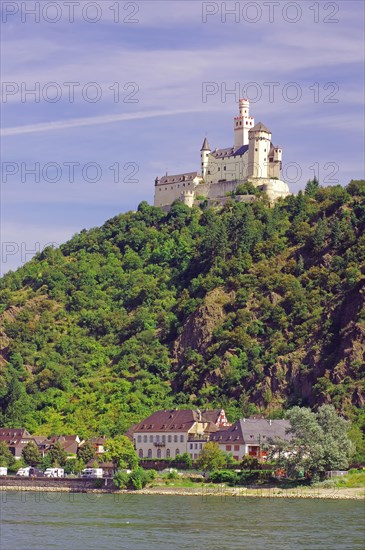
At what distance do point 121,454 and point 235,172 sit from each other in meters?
69.3

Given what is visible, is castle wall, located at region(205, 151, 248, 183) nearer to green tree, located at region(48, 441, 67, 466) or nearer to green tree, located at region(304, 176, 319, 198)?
green tree, located at region(304, 176, 319, 198)

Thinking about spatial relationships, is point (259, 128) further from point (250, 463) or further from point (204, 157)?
point (250, 463)

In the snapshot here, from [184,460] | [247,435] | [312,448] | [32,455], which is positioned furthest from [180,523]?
[32,455]

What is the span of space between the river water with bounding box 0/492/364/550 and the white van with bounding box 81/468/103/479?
1075 centimetres

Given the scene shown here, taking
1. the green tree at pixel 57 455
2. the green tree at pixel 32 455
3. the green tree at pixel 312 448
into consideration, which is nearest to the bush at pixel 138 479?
the green tree at pixel 312 448

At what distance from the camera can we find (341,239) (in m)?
141

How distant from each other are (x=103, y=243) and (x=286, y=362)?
171 ft

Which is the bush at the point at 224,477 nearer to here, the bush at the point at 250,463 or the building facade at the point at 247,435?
the bush at the point at 250,463

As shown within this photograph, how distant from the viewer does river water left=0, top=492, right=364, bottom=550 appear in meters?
65.2

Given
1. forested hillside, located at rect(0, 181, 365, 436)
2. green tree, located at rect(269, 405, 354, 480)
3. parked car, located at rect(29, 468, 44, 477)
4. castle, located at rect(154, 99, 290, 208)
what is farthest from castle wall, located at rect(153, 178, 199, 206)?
green tree, located at rect(269, 405, 354, 480)

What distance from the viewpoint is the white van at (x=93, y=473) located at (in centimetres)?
10399

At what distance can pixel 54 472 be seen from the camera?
10925 centimetres

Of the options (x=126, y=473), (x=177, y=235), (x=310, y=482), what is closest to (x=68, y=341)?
(x=177, y=235)

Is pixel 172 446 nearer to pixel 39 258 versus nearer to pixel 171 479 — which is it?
pixel 171 479
